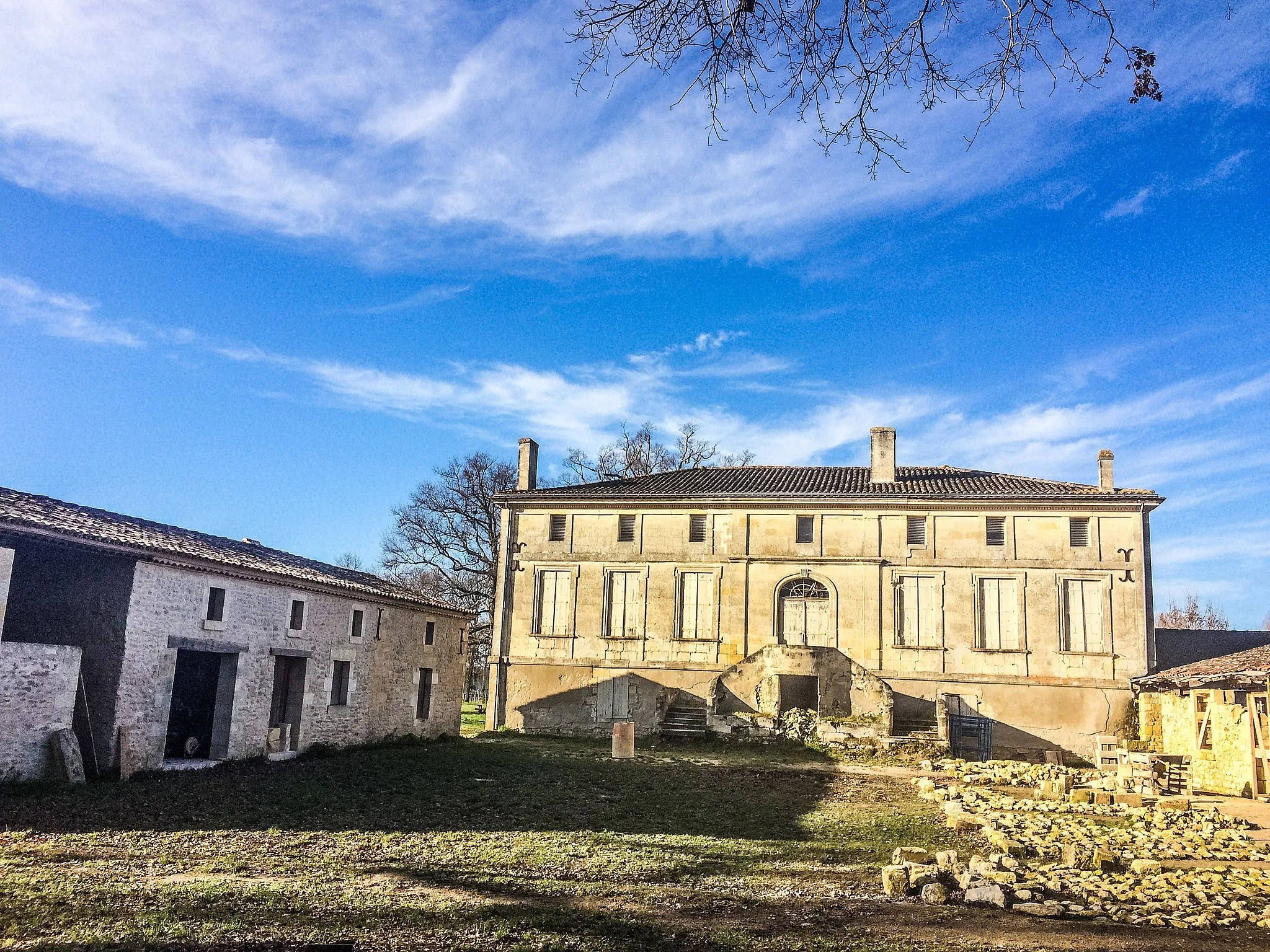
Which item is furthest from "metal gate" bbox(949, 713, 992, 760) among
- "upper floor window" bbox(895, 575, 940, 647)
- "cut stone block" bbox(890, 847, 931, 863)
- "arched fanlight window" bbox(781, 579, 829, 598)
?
"cut stone block" bbox(890, 847, 931, 863)

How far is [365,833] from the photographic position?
1249cm

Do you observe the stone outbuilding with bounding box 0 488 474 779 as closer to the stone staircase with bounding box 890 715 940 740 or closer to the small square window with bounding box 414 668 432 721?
the small square window with bounding box 414 668 432 721

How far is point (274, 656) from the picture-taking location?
67.1ft

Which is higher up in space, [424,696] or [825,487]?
[825,487]

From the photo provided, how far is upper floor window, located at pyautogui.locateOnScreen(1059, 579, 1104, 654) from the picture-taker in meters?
27.7

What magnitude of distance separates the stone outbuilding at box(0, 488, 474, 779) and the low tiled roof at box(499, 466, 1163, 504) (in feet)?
29.8

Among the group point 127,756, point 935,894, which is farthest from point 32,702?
point 935,894

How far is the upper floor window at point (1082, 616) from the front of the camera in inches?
1091

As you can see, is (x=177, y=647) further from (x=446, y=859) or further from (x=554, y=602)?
(x=554, y=602)

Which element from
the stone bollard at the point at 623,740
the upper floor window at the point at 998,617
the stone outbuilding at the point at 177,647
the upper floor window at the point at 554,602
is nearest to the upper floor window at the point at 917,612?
the upper floor window at the point at 998,617

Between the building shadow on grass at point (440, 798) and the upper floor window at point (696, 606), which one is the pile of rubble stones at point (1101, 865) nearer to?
the building shadow on grass at point (440, 798)

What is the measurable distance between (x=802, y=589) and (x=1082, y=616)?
322 inches

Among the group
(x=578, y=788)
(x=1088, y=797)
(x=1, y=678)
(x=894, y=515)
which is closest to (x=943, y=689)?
(x=894, y=515)

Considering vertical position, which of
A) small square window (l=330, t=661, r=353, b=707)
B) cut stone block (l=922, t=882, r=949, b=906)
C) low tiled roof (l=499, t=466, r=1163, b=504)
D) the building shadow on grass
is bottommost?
the building shadow on grass
